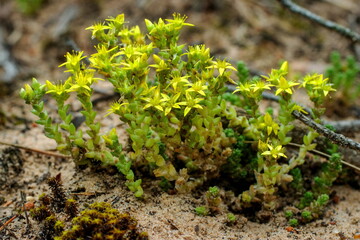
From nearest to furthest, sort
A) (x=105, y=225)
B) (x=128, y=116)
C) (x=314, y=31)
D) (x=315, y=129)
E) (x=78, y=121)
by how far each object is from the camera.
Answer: (x=105, y=225) < (x=128, y=116) < (x=315, y=129) < (x=78, y=121) < (x=314, y=31)

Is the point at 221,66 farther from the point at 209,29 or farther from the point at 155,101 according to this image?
the point at 209,29

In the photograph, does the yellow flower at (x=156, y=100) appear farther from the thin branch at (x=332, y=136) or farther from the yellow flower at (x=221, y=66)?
the thin branch at (x=332, y=136)

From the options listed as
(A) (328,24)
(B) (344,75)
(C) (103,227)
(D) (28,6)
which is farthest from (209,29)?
(C) (103,227)

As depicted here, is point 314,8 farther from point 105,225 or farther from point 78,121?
point 105,225

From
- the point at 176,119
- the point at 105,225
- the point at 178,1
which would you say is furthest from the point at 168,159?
the point at 178,1

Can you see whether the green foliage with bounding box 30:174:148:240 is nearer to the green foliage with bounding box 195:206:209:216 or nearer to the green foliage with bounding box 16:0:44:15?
the green foliage with bounding box 195:206:209:216

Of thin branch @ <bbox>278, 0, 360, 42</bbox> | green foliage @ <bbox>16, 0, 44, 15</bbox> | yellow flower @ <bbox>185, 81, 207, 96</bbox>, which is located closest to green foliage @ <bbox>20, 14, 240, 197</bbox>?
yellow flower @ <bbox>185, 81, 207, 96</bbox>
